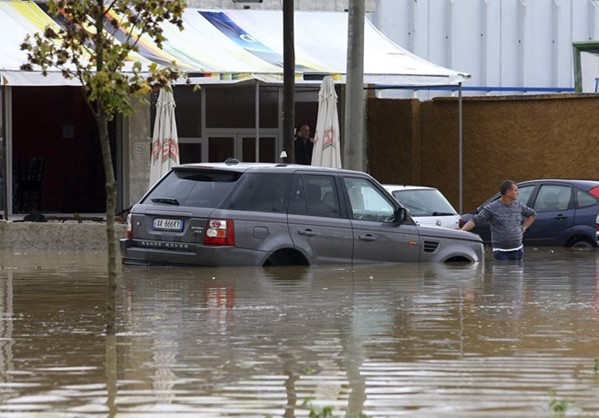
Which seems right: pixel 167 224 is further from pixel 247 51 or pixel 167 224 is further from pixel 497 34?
pixel 497 34

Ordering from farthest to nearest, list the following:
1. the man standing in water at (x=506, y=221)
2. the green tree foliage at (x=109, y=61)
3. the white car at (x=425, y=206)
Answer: the white car at (x=425, y=206), the man standing in water at (x=506, y=221), the green tree foliage at (x=109, y=61)

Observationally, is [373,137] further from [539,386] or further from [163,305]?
[539,386]

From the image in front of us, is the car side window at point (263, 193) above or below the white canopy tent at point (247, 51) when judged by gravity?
below

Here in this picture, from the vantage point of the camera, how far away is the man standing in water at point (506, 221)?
18938 millimetres

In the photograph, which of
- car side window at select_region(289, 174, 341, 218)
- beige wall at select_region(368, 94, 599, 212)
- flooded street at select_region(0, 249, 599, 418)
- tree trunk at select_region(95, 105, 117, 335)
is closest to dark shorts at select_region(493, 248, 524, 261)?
flooded street at select_region(0, 249, 599, 418)

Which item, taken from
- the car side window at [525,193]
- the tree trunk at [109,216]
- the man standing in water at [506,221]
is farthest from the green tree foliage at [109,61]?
the car side window at [525,193]

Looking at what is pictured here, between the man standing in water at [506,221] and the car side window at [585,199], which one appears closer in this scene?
the man standing in water at [506,221]

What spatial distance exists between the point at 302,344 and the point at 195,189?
20.6ft

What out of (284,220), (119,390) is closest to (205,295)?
(284,220)

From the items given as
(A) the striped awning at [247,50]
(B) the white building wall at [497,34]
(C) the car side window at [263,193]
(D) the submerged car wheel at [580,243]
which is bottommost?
(D) the submerged car wheel at [580,243]

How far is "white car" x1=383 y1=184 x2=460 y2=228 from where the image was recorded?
22875mm

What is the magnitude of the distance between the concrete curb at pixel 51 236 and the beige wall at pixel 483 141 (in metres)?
9.41

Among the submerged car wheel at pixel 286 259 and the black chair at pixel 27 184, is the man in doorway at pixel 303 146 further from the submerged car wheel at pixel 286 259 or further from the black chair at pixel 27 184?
the submerged car wheel at pixel 286 259

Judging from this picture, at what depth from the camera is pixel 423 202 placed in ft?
76.6
